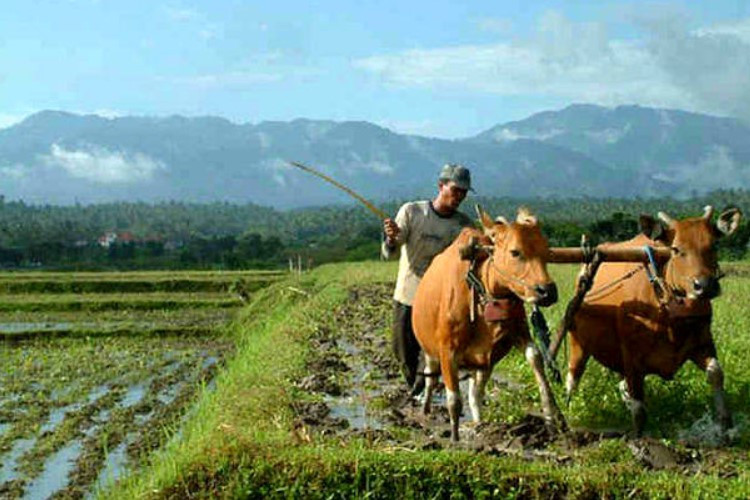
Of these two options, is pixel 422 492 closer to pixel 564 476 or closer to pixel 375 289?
pixel 564 476

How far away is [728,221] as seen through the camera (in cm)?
690

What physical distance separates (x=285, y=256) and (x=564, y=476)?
53.0 m

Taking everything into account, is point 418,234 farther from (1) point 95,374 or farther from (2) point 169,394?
(1) point 95,374

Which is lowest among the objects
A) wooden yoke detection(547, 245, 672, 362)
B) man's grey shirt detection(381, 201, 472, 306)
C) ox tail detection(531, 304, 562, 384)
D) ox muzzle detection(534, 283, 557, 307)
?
ox tail detection(531, 304, 562, 384)

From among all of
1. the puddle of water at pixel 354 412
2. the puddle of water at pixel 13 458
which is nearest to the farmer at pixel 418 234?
the puddle of water at pixel 354 412

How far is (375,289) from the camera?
25.6 m

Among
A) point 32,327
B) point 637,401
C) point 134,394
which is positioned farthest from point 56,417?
point 32,327

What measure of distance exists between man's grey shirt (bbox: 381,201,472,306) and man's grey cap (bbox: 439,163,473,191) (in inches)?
15.7

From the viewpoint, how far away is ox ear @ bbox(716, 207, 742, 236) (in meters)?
6.86

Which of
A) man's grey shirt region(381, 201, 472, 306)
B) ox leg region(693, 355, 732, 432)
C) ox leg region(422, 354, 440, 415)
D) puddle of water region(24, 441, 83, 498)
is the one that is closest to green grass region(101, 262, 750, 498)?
ox leg region(693, 355, 732, 432)

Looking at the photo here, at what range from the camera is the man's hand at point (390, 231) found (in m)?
7.98

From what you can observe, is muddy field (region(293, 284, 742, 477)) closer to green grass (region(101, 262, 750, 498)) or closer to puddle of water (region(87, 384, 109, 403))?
green grass (region(101, 262, 750, 498))

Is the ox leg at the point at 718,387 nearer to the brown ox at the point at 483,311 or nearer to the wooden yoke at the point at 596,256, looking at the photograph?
the wooden yoke at the point at 596,256

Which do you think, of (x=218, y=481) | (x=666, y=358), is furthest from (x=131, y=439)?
(x=666, y=358)
